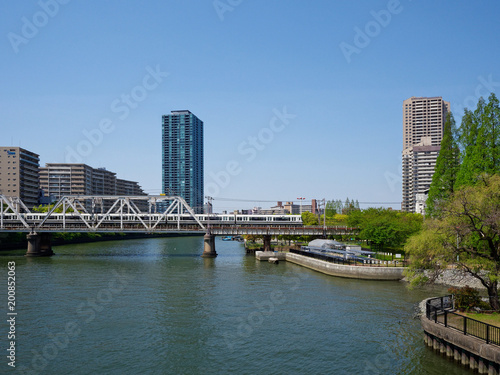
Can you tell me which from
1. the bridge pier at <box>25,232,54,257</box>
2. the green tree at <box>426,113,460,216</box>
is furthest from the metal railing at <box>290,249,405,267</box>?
the bridge pier at <box>25,232,54,257</box>

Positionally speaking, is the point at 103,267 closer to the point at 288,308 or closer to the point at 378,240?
the point at 288,308

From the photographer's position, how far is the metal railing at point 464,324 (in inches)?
879

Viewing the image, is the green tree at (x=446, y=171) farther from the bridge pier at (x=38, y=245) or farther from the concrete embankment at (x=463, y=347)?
the bridge pier at (x=38, y=245)

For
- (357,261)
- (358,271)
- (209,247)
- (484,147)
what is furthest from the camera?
(209,247)

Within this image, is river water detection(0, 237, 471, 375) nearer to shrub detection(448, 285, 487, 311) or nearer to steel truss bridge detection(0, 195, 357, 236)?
shrub detection(448, 285, 487, 311)

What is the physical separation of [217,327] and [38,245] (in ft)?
240

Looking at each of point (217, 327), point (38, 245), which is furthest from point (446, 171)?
point (38, 245)

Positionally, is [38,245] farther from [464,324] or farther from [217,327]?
[464,324]

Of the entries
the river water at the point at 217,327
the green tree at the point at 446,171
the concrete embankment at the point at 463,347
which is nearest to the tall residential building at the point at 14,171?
the river water at the point at 217,327

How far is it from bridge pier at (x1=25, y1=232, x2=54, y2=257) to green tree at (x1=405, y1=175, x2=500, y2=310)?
81.5 metres

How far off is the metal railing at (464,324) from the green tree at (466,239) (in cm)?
244

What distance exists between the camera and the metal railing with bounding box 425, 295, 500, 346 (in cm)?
2233

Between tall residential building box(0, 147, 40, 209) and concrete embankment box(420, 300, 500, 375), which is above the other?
tall residential building box(0, 147, 40, 209)

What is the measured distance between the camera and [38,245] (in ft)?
301
